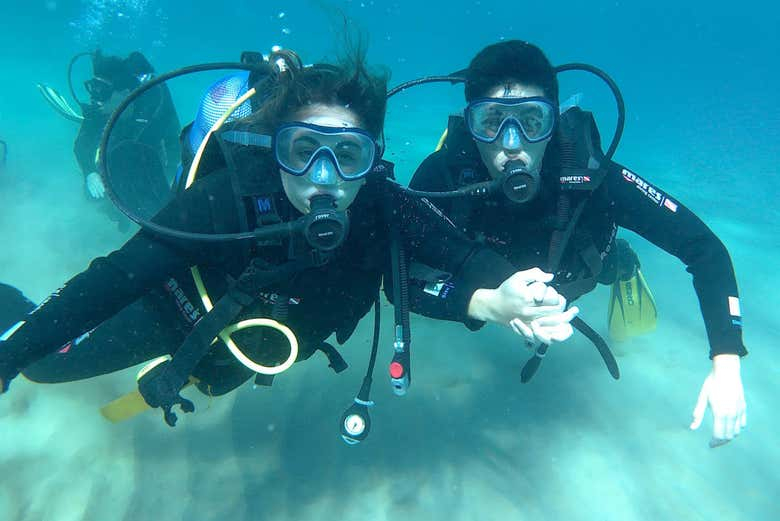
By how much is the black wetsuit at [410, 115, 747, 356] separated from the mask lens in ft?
3.64

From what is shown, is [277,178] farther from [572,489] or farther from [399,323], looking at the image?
[572,489]

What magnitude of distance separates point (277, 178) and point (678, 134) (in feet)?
158

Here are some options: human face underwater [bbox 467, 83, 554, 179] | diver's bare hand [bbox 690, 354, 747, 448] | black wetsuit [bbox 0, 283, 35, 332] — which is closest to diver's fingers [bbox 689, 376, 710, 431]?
diver's bare hand [bbox 690, 354, 747, 448]

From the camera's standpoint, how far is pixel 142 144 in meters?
7.55

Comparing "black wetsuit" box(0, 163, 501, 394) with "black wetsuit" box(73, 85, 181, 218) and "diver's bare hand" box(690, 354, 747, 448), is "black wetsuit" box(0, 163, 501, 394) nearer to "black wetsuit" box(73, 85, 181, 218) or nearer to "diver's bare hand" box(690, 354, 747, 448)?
"diver's bare hand" box(690, 354, 747, 448)

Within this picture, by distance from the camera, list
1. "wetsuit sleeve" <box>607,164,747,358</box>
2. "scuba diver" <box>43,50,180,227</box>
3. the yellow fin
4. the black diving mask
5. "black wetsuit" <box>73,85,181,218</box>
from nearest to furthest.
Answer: "wetsuit sleeve" <box>607,164,747,358</box> → the yellow fin → "black wetsuit" <box>73,85,181,218</box> → "scuba diver" <box>43,50,180,227</box> → the black diving mask

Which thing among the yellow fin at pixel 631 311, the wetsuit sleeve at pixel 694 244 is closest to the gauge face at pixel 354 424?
the wetsuit sleeve at pixel 694 244

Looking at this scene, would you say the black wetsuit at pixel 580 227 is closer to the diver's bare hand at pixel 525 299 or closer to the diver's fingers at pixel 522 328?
the diver's bare hand at pixel 525 299

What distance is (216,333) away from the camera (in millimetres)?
2332

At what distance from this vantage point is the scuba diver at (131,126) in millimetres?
7508

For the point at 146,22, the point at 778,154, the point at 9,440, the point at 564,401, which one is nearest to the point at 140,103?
the point at 9,440

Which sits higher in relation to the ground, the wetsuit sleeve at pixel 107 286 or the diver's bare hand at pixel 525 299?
the wetsuit sleeve at pixel 107 286

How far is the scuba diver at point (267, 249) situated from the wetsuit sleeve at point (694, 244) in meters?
1.49

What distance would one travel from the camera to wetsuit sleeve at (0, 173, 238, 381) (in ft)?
6.46
